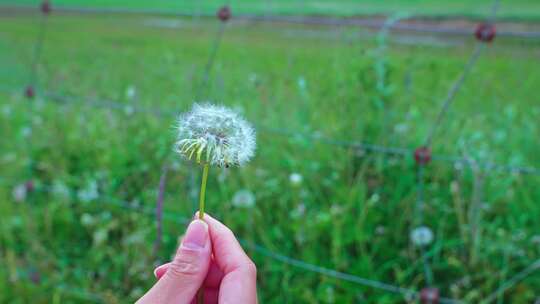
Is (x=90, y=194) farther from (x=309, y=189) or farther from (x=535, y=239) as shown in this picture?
(x=535, y=239)

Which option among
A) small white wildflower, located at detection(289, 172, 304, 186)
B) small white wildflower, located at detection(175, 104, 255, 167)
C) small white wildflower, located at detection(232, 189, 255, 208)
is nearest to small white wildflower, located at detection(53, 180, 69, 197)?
small white wildflower, located at detection(232, 189, 255, 208)

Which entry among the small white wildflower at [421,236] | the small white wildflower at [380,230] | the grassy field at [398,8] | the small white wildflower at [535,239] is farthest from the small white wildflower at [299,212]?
the grassy field at [398,8]

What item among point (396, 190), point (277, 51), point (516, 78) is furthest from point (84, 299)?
point (277, 51)

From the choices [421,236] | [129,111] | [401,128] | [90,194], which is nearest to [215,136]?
[421,236]

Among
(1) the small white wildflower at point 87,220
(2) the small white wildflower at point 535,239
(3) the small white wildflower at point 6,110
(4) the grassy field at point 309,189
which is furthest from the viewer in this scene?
(3) the small white wildflower at point 6,110

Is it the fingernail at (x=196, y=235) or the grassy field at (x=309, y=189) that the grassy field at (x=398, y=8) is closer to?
the grassy field at (x=309, y=189)

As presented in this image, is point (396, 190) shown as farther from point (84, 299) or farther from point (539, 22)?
point (539, 22)
